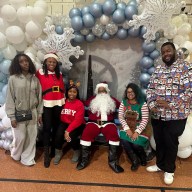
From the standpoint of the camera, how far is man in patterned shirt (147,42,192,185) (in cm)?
229

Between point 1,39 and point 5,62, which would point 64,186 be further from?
point 1,39

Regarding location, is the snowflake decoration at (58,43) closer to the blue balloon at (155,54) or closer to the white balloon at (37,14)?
the white balloon at (37,14)

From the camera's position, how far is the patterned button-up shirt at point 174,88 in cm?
228

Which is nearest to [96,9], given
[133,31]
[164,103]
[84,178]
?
[133,31]

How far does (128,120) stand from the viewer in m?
2.85

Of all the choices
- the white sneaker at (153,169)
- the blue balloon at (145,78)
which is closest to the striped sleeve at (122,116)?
the blue balloon at (145,78)

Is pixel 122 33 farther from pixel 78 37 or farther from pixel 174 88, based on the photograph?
pixel 174 88

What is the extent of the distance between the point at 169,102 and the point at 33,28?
1784mm

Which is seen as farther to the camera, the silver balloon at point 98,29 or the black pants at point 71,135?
the silver balloon at point 98,29

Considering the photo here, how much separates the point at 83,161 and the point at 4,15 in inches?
76.3

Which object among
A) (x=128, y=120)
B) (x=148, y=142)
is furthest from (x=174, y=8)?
(x=148, y=142)

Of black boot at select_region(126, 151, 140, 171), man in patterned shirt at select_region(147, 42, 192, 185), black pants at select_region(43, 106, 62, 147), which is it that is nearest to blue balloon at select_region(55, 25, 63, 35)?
black pants at select_region(43, 106, 62, 147)

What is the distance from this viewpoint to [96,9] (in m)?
2.78

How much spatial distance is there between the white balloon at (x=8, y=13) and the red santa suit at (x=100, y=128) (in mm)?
1459
